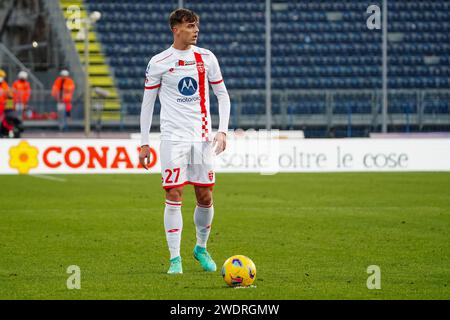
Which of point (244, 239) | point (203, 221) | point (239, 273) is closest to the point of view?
point (239, 273)

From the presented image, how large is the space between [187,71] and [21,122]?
18670mm

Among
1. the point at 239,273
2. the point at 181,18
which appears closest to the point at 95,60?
the point at 181,18

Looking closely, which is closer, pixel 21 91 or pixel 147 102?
pixel 147 102

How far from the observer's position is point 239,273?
24.0 ft

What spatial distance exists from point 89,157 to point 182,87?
1412cm

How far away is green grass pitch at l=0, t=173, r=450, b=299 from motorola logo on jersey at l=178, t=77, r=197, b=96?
1.42 m

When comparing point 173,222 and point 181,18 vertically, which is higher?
point 181,18

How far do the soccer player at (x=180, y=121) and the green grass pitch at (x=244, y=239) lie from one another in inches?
25.2

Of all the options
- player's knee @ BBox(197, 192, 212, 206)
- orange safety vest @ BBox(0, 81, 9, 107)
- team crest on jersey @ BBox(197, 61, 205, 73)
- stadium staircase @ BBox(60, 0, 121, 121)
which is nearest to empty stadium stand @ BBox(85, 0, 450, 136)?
stadium staircase @ BBox(60, 0, 121, 121)

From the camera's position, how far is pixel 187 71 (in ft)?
26.8

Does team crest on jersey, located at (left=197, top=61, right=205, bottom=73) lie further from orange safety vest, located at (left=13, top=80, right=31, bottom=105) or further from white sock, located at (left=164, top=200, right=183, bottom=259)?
orange safety vest, located at (left=13, top=80, right=31, bottom=105)

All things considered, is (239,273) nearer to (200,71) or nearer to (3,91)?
(200,71)
